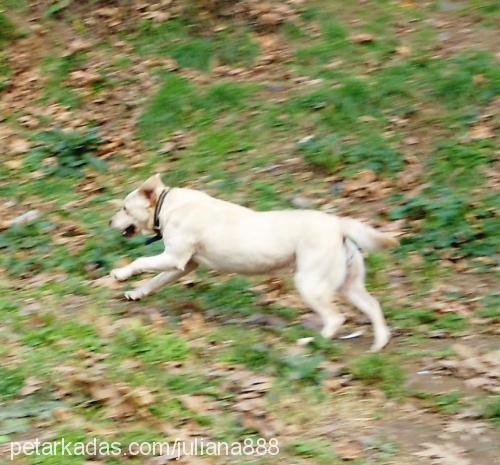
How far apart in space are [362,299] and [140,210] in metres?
1.99

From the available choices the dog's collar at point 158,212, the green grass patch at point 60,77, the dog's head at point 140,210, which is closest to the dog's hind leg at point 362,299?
the dog's collar at point 158,212

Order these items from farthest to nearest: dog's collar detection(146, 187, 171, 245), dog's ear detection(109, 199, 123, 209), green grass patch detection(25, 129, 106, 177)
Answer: green grass patch detection(25, 129, 106, 177) → dog's ear detection(109, 199, 123, 209) → dog's collar detection(146, 187, 171, 245)

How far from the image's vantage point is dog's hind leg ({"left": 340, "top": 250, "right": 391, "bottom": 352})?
7.29 m

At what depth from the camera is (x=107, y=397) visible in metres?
5.87

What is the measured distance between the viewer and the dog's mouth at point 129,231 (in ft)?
26.7

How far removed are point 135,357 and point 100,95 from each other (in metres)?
5.74

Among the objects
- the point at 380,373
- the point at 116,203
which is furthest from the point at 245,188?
the point at 380,373

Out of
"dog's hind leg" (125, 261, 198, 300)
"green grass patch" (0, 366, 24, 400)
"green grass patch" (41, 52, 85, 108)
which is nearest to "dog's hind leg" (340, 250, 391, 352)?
"dog's hind leg" (125, 261, 198, 300)

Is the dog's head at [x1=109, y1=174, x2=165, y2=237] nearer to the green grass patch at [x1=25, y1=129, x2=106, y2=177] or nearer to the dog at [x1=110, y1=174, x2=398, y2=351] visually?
the dog at [x1=110, y1=174, x2=398, y2=351]

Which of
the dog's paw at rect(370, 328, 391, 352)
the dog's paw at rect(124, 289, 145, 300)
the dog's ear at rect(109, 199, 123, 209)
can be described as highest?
the dog's ear at rect(109, 199, 123, 209)

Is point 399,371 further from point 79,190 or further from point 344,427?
point 79,190

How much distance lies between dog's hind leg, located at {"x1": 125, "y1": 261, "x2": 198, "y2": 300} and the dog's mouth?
1.67ft

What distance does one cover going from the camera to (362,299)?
24.6 ft

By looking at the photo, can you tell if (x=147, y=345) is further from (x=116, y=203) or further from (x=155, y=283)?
(x=116, y=203)
